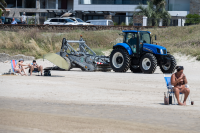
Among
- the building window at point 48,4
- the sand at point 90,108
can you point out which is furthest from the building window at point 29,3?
the sand at point 90,108

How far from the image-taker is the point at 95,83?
1380 cm

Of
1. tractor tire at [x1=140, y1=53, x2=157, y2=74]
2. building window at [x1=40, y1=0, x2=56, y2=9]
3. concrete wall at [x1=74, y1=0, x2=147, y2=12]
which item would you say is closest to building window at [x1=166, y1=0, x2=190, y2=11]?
concrete wall at [x1=74, y1=0, x2=147, y2=12]

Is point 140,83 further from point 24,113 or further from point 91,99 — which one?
point 24,113

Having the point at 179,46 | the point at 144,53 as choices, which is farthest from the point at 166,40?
the point at 144,53

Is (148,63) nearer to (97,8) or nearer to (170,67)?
(170,67)

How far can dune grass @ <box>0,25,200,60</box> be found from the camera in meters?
26.1

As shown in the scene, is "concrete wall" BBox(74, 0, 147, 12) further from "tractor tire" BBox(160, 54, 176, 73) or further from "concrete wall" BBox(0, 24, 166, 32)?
"tractor tire" BBox(160, 54, 176, 73)

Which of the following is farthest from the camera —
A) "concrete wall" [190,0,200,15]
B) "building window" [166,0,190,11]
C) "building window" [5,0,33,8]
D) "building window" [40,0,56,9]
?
"building window" [5,0,33,8]

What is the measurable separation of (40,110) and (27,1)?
48.7 m

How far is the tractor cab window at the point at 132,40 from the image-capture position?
18.0 meters

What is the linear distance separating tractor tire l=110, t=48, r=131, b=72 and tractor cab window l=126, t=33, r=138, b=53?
1.38 ft

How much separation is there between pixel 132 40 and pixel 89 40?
1105 centimetres

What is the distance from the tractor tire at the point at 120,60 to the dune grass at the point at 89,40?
6837 mm

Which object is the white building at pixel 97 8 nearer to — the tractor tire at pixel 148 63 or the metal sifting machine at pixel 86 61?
the metal sifting machine at pixel 86 61
